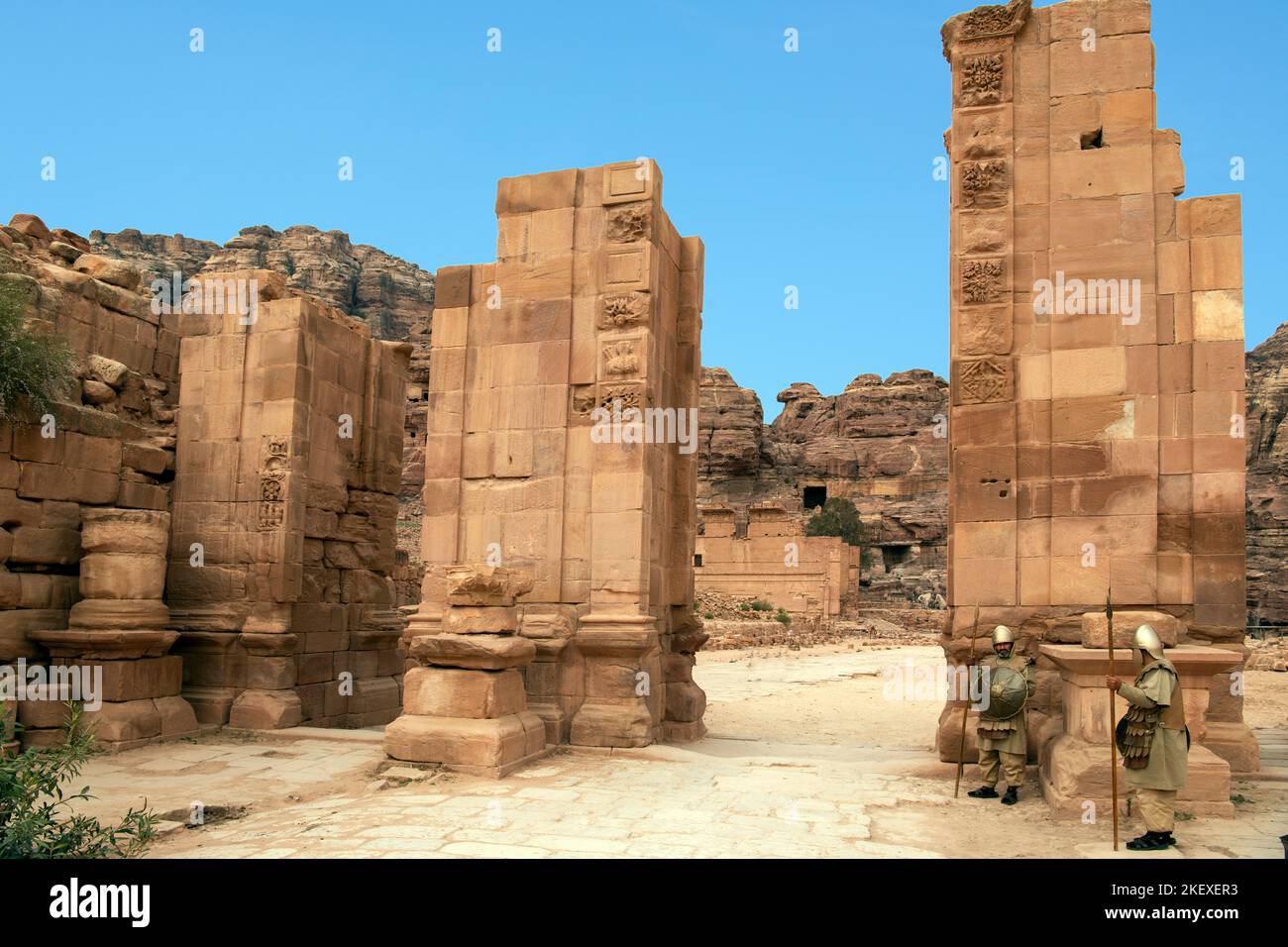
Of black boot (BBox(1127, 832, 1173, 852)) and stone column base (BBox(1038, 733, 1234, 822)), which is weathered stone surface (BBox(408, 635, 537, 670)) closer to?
stone column base (BBox(1038, 733, 1234, 822))

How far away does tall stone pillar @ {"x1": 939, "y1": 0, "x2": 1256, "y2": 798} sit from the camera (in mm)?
8562

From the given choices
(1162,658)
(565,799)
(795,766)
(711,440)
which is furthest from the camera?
(711,440)

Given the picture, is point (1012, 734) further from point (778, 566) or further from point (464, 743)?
point (778, 566)

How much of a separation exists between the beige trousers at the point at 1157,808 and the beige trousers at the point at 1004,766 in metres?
1.53

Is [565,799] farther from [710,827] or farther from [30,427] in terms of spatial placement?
[30,427]

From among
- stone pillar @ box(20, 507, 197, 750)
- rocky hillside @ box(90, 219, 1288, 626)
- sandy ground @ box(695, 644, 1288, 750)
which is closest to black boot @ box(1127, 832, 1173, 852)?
→ sandy ground @ box(695, 644, 1288, 750)

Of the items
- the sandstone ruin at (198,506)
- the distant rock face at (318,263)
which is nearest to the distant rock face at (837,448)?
the distant rock face at (318,263)

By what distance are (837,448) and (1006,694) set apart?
6779 cm

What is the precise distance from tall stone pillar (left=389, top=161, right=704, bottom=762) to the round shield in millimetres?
3197

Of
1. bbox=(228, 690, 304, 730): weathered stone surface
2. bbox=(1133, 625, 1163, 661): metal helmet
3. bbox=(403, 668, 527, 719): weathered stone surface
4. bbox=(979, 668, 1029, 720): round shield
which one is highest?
bbox=(1133, 625, 1163, 661): metal helmet

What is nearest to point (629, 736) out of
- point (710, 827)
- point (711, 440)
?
point (710, 827)

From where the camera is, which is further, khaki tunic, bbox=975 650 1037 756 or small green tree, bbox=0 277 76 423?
small green tree, bbox=0 277 76 423
